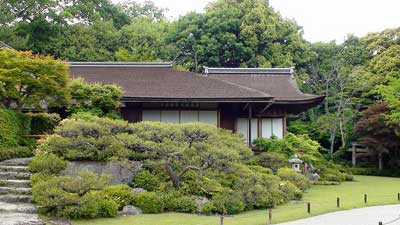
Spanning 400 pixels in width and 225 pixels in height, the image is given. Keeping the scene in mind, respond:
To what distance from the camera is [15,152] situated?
16672 millimetres

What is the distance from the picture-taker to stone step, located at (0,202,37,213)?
1245cm

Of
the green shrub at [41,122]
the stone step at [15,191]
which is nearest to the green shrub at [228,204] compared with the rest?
the stone step at [15,191]

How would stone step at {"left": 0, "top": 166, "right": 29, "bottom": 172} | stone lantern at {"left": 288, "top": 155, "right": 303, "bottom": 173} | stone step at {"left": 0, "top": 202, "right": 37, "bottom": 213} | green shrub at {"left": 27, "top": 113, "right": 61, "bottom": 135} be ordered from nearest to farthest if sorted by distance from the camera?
1. stone step at {"left": 0, "top": 202, "right": 37, "bottom": 213}
2. stone step at {"left": 0, "top": 166, "right": 29, "bottom": 172}
3. green shrub at {"left": 27, "top": 113, "right": 61, "bottom": 135}
4. stone lantern at {"left": 288, "top": 155, "right": 303, "bottom": 173}

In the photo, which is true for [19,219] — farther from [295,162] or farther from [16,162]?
[295,162]

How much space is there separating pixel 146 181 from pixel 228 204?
2.64 meters

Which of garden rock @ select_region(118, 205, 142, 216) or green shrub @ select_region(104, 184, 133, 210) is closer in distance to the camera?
garden rock @ select_region(118, 205, 142, 216)

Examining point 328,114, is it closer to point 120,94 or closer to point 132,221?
point 120,94

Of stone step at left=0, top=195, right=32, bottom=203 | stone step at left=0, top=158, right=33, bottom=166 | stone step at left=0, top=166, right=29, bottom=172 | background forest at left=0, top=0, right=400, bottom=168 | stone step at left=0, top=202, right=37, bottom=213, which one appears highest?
background forest at left=0, top=0, right=400, bottom=168

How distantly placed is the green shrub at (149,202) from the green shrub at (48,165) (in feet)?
8.32

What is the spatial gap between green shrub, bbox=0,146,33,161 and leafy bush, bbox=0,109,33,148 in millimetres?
267

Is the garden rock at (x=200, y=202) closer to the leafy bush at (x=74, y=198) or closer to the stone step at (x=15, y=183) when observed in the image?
the leafy bush at (x=74, y=198)

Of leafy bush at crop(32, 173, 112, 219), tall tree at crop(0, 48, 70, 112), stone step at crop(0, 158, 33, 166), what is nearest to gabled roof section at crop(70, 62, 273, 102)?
tall tree at crop(0, 48, 70, 112)

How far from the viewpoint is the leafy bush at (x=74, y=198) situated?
12.2 metres

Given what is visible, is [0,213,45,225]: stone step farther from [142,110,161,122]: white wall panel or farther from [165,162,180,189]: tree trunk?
[142,110,161,122]: white wall panel
